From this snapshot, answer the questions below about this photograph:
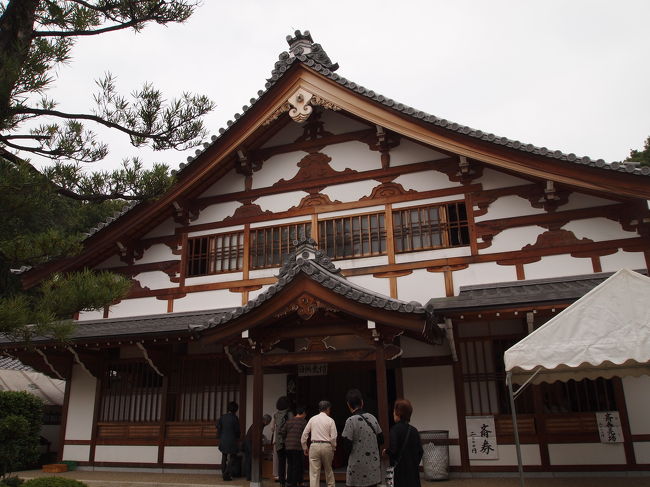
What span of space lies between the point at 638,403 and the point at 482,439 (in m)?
2.40

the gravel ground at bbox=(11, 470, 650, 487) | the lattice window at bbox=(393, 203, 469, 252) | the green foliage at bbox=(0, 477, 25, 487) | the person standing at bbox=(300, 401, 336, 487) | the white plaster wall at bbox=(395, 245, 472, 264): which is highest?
the lattice window at bbox=(393, 203, 469, 252)

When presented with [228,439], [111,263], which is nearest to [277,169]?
[111,263]

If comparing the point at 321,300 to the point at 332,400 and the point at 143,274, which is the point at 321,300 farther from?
the point at 143,274

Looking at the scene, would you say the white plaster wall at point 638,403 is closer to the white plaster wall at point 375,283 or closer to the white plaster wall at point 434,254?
the white plaster wall at point 434,254

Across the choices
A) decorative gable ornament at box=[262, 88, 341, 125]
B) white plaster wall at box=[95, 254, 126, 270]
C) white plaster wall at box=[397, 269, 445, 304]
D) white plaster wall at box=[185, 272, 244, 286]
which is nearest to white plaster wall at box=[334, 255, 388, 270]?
white plaster wall at box=[397, 269, 445, 304]

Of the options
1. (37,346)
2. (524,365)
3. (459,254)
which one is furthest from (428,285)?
(37,346)

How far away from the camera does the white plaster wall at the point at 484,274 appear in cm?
955

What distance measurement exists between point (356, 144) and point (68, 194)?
5.65 m

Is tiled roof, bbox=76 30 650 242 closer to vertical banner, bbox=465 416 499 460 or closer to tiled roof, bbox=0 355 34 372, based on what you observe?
vertical banner, bbox=465 416 499 460

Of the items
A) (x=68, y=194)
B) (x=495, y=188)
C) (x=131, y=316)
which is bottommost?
(x=131, y=316)

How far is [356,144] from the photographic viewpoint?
11281mm

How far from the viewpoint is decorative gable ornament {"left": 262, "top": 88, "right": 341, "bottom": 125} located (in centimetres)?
1080

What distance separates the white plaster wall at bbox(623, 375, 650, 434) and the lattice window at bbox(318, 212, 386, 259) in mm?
4561

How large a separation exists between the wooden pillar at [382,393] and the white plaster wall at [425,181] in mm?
3621
